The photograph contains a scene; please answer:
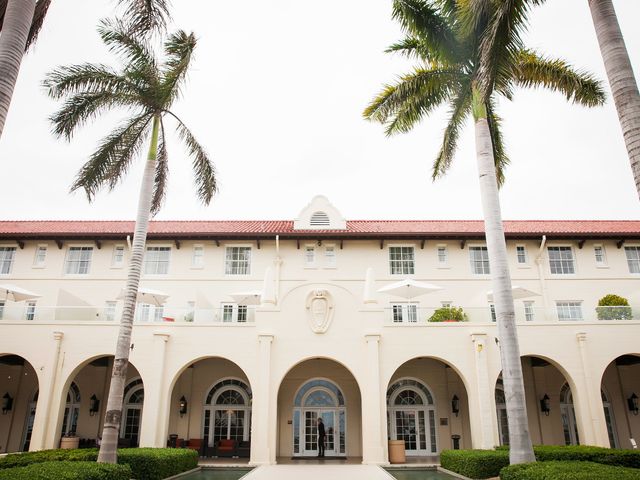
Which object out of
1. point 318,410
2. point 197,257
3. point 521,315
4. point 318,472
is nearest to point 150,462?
point 318,472

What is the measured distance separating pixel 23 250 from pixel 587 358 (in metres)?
25.9

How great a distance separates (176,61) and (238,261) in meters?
11.0

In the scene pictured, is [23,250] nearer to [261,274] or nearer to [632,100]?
[261,274]

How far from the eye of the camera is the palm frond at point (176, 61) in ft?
52.6

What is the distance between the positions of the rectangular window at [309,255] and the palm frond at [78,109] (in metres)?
11.2

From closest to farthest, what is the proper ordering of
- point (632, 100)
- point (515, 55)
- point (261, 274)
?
1. point (632, 100)
2. point (515, 55)
3. point (261, 274)

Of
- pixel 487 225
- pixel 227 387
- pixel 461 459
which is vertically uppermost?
pixel 487 225

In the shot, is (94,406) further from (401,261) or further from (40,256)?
(401,261)

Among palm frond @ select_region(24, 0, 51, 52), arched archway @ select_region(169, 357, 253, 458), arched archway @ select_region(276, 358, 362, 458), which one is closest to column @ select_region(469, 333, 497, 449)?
arched archway @ select_region(276, 358, 362, 458)

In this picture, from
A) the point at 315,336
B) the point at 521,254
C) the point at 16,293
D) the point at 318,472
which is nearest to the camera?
the point at 318,472

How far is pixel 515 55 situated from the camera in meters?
13.0

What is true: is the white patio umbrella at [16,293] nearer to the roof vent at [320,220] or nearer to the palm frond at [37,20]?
the palm frond at [37,20]

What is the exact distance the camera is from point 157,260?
2498cm

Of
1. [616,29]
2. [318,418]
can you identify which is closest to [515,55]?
[616,29]
